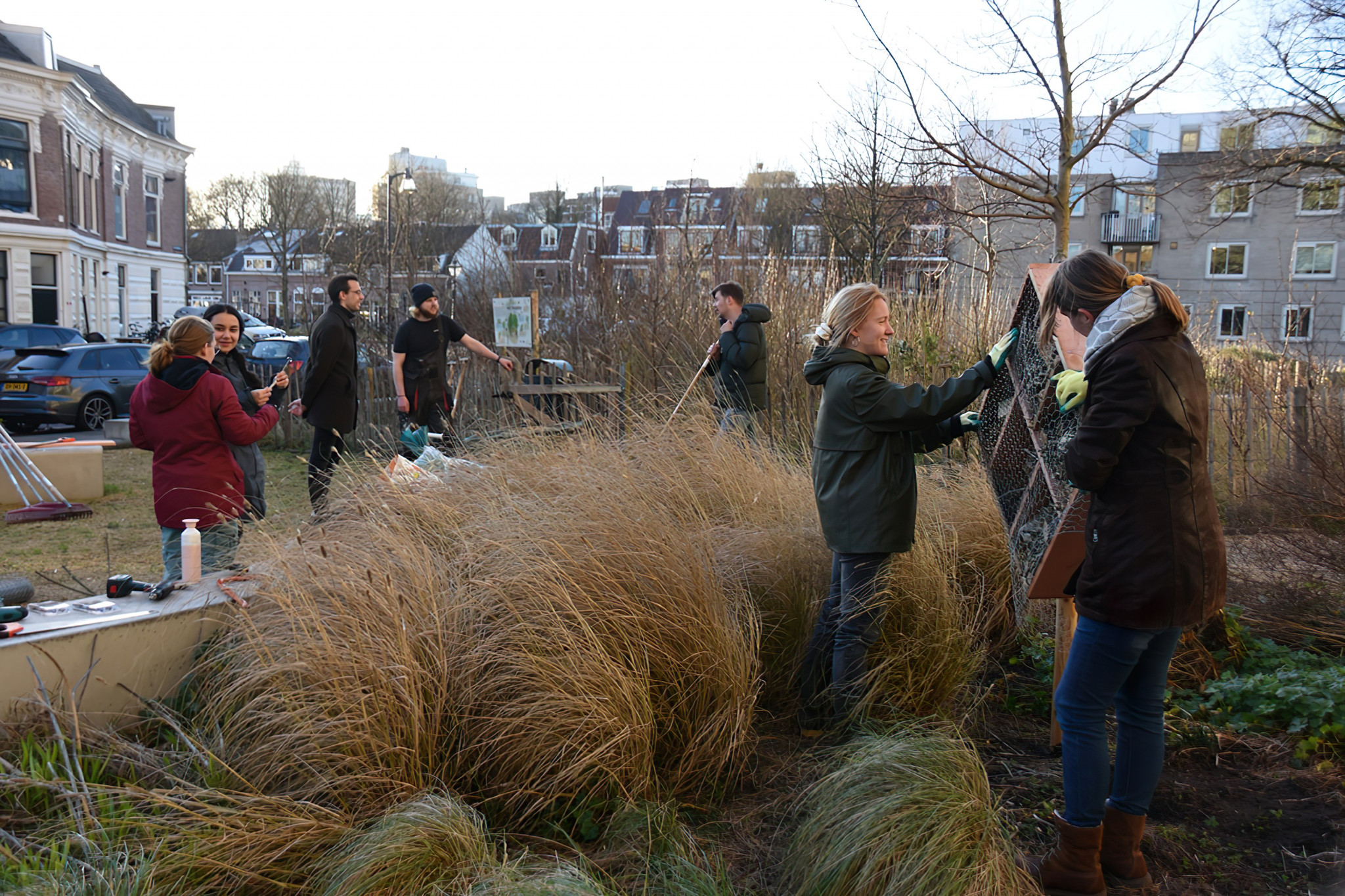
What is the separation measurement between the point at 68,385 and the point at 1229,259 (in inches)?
1831

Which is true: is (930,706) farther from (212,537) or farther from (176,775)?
(212,537)

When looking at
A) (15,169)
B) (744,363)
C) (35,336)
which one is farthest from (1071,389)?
(15,169)

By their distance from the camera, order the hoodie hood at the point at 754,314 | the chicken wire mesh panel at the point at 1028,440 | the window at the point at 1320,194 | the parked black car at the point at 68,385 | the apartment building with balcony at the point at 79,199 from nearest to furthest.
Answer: the chicken wire mesh panel at the point at 1028,440
the hoodie hood at the point at 754,314
the window at the point at 1320,194
the parked black car at the point at 68,385
the apartment building with balcony at the point at 79,199

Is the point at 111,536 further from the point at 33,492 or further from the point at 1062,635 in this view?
the point at 1062,635

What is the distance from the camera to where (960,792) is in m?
2.65

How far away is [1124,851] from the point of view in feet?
9.15

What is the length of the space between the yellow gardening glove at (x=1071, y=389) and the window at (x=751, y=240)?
8296 millimetres

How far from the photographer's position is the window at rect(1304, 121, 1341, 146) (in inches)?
385

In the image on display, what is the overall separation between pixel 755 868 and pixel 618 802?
1.58ft

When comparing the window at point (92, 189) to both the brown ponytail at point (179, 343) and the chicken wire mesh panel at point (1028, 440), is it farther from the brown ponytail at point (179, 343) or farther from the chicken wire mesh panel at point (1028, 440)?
the chicken wire mesh panel at point (1028, 440)

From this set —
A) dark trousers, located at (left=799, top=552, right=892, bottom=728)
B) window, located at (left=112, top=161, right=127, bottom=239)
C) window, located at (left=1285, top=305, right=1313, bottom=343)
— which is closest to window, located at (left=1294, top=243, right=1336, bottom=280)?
window, located at (left=1285, top=305, right=1313, bottom=343)

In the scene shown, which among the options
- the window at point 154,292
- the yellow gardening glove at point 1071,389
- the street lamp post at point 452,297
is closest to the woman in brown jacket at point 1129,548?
the yellow gardening glove at point 1071,389

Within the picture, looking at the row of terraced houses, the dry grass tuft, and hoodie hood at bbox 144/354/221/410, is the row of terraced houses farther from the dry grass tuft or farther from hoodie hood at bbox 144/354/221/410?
the dry grass tuft

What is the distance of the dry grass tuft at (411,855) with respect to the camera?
2418 mm
